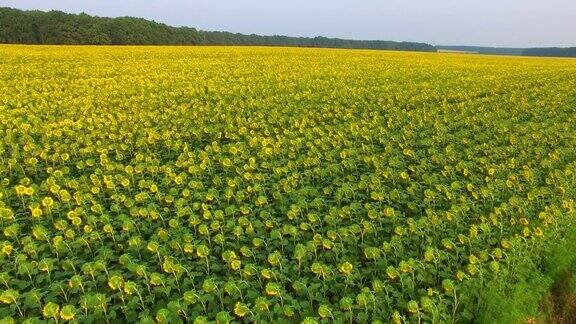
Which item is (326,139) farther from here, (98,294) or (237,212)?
(98,294)

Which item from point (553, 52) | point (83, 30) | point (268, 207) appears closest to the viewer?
point (268, 207)

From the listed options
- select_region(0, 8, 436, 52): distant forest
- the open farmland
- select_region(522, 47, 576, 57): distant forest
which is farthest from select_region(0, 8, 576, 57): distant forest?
select_region(522, 47, 576, 57): distant forest

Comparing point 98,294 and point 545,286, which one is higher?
point 98,294

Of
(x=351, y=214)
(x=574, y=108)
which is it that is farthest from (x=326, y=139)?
(x=574, y=108)

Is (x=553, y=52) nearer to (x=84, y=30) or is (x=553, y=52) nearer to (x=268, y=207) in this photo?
(x=84, y=30)

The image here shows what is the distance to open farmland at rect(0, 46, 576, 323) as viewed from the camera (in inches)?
182

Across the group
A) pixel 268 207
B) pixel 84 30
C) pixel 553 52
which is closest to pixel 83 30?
pixel 84 30

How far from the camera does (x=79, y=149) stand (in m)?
8.98

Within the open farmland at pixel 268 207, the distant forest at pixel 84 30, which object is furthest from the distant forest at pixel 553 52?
the open farmland at pixel 268 207

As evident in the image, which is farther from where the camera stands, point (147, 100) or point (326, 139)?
point (147, 100)

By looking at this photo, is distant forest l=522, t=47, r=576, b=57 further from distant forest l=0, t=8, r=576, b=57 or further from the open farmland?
the open farmland

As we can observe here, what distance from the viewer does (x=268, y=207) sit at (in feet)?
22.0

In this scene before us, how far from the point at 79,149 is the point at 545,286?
7769 mm


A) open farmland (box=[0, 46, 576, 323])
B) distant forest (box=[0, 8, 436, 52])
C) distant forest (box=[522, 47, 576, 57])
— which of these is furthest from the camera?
distant forest (box=[522, 47, 576, 57])
